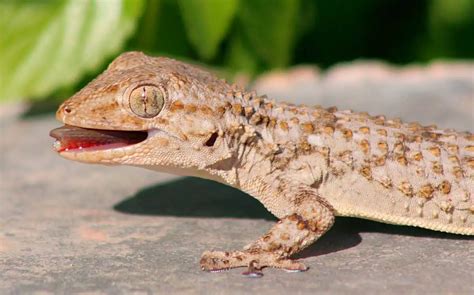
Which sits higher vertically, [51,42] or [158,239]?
[51,42]

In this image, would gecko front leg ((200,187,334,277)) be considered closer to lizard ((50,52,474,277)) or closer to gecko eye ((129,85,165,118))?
lizard ((50,52,474,277))

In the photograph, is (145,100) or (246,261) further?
(145,100)

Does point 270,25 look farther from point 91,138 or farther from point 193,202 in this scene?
point 91,138

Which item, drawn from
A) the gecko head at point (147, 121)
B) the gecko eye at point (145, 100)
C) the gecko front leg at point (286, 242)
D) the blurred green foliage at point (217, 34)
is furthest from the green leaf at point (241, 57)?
the gecko front leg at point (286, 242)

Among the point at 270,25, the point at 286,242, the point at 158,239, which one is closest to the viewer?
the point at 286,242

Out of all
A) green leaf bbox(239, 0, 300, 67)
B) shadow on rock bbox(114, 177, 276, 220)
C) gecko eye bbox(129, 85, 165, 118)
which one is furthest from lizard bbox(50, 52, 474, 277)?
green leaf bbox(239, 0, 300, 67)

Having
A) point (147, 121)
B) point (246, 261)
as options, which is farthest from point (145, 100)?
point (246, 261)

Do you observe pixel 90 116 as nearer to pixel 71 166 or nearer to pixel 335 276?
pixel 335 276

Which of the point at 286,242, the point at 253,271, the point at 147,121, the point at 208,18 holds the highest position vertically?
the point at 208,18
